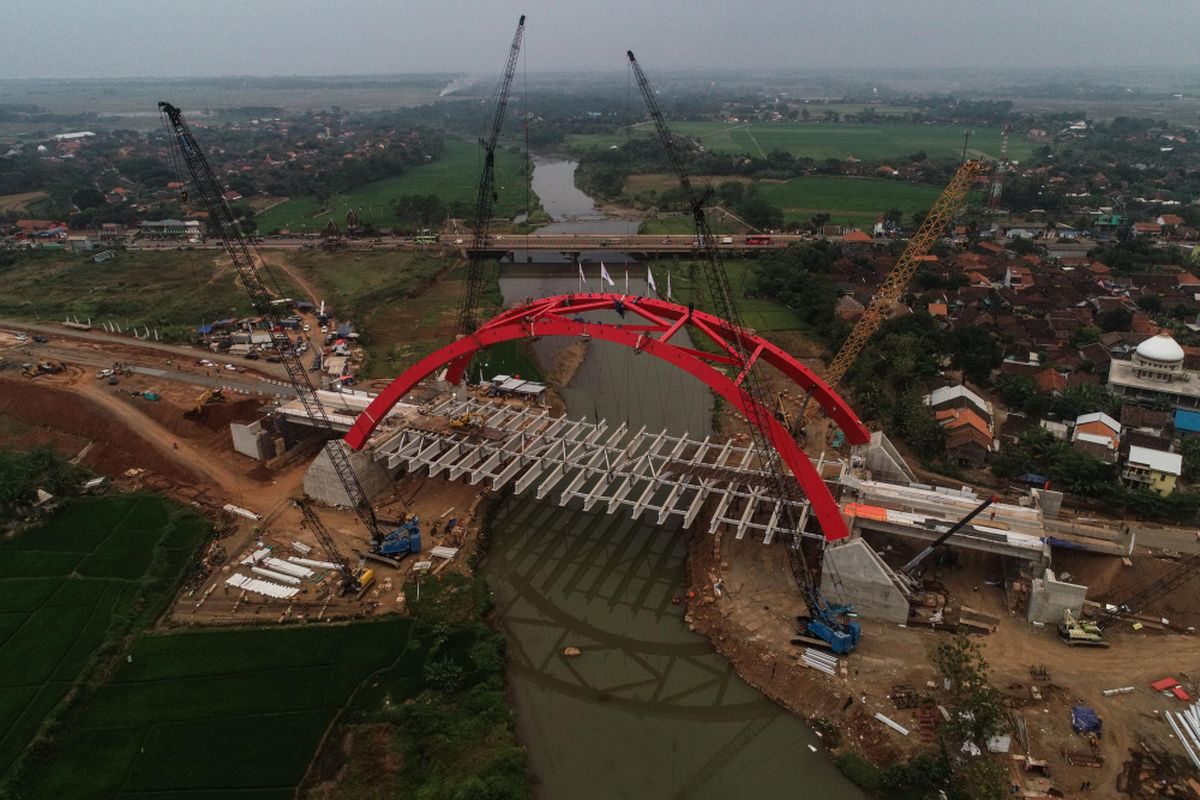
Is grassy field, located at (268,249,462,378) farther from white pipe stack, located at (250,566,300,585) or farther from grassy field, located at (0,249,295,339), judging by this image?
white pipe stack, located at (250,566,300,585)

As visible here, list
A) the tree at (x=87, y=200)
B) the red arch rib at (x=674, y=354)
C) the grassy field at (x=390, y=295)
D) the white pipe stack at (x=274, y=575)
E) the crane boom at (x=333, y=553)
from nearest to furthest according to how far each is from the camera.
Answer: the red arch rib at (x=674, y=354) < the crane boom at (x=333, y=553) < the white pipe stack at (x=274, y=575) < the grassy field at (x=390, y=295) < the tree at (x=87, y=200)

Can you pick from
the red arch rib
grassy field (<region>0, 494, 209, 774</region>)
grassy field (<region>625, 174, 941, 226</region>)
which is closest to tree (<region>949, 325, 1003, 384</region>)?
the red arch rib

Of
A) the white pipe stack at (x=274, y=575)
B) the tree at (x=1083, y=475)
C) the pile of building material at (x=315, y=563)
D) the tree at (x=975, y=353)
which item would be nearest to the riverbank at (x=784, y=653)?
the tree at (x=1083, y=475)

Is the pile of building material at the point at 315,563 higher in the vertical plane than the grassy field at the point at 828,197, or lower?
lower

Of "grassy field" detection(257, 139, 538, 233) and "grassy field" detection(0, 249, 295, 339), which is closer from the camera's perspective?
"grassy field" detection(0, 249, 295, 339)

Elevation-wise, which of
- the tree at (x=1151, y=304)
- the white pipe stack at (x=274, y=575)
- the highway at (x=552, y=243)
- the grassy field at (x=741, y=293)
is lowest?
the white pipe stack at (x=274, y=575)

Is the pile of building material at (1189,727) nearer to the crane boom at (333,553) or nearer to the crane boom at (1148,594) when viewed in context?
the crane boom at (1148,594)

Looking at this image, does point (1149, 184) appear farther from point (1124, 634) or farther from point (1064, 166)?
point (1124, 634)
